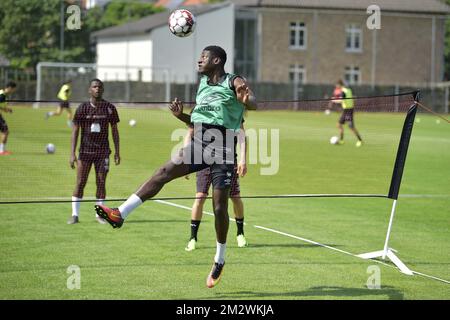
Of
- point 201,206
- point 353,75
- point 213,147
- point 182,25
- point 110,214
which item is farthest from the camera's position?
point 353,75

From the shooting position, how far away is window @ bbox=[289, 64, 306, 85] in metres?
72.4

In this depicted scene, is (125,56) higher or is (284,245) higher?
(125,56)

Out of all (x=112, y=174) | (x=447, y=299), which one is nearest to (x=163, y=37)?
(x=112, y=174)

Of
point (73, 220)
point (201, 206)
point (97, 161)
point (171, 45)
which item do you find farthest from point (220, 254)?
point (171, 45)

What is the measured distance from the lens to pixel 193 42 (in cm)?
6588

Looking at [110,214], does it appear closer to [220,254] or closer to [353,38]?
[220,254]

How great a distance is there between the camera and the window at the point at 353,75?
2907 inches

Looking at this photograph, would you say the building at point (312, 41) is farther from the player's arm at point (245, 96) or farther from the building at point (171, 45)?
the player's arm at point (245, 96)

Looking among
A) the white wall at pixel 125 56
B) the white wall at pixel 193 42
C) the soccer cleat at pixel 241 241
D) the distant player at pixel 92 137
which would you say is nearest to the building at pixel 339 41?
the white wall at pixel 193 42

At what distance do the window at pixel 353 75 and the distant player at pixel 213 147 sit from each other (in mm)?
65320

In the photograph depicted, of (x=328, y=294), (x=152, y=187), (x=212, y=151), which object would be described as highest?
(x=212, y=151)

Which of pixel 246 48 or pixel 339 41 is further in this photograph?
pixel 339 41

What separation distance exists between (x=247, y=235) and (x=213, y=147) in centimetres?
384
